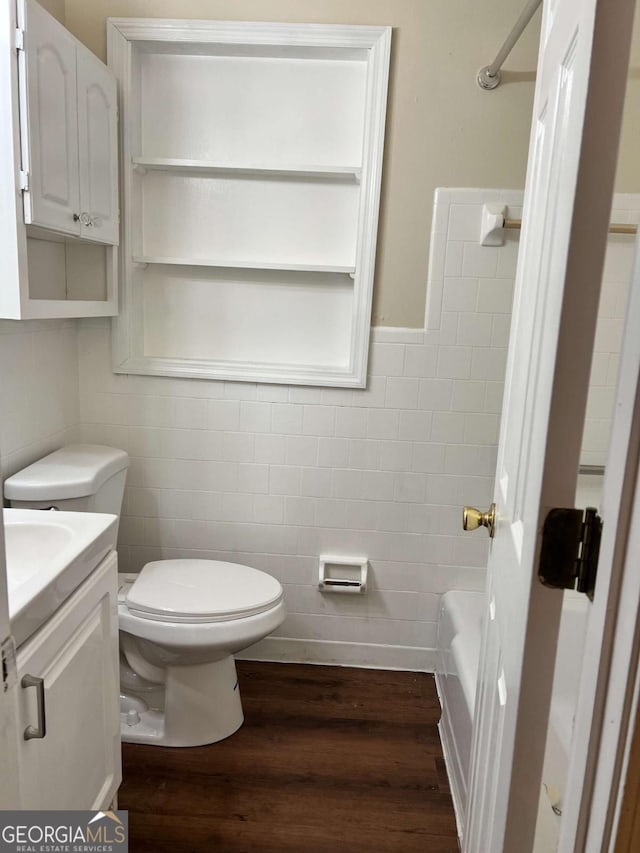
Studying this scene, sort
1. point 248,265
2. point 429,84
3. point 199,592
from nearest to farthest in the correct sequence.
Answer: point 199,592
point 429,84
point 248,265

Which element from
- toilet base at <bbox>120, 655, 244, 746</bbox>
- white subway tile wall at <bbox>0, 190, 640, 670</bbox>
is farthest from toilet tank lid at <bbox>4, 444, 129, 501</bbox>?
toilet base at <bbox>120, 655, 244, 746</bbox>

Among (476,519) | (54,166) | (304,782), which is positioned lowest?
(304,782)

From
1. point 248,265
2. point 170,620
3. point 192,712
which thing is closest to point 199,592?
point 170,620

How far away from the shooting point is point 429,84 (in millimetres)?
2066

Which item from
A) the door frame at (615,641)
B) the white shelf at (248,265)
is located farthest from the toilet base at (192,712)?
the door frame at (615,641)

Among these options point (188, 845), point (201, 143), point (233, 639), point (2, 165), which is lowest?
point (188, 845)

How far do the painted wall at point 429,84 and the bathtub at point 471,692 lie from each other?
135 cm

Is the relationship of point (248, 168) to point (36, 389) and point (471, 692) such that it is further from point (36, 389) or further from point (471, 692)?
point (471, 692)

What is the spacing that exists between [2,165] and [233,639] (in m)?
1.42

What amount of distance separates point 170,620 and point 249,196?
150cm

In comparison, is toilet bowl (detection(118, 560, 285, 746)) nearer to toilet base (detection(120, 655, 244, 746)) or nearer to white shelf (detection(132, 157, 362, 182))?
toilet base (detection(120, 655, 244, 746))

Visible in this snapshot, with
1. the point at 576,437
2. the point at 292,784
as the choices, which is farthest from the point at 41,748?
the point at 576,437

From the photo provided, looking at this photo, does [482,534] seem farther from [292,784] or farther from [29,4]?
[29,4]

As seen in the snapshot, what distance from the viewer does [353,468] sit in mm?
2334
